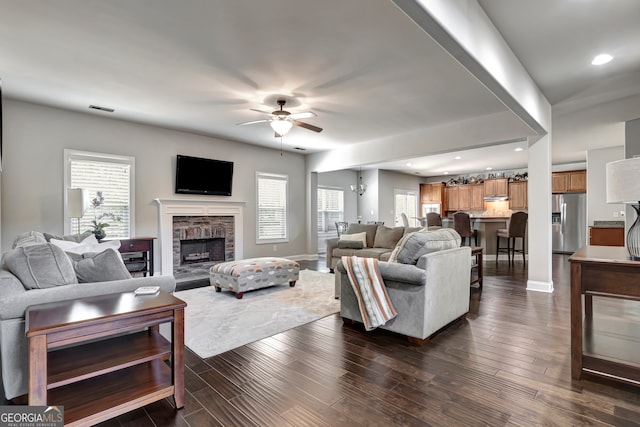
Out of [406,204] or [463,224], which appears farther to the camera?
[406,204]

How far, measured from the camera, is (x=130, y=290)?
6.83 ft

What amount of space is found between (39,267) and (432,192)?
1168cm

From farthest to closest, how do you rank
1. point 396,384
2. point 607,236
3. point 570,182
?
point 570,182 < point 607,236 < point 396,384

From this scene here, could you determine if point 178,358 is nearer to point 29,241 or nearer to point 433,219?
point 29,241

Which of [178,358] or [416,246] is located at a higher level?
[416,246]

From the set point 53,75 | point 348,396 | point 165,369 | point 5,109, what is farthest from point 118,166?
point 348,396

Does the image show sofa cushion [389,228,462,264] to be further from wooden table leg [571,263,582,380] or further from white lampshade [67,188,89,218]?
white lampshade [67,188,89,218]

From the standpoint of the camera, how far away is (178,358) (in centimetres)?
177

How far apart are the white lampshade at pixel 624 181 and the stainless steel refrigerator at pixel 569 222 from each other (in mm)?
8112

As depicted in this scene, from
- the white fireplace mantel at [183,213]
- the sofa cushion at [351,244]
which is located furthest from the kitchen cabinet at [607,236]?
the white fireplace mantel at [183,213]

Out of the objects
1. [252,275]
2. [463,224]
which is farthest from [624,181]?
[463,224]

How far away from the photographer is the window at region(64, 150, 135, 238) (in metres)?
4.74

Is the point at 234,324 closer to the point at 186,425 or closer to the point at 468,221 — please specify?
the point at 186,425

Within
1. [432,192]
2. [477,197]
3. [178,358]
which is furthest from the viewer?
[432,192]
